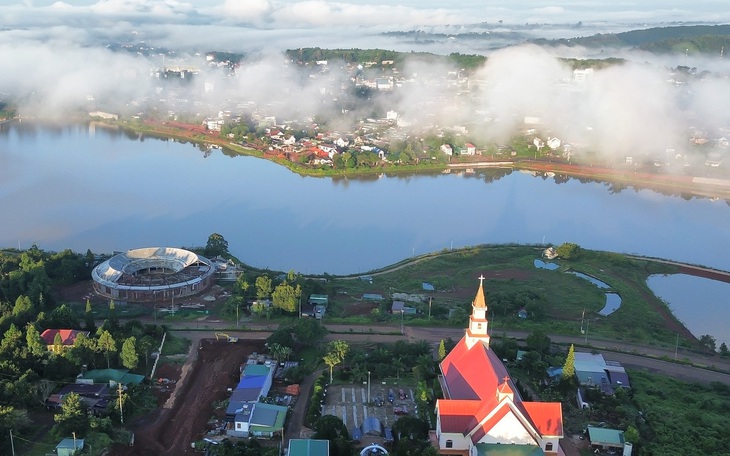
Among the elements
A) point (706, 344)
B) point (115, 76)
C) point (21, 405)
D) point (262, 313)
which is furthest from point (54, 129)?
point (706, 344)

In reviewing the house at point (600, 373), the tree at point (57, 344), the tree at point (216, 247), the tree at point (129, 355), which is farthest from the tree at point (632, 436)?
the tree at point (216, 247)

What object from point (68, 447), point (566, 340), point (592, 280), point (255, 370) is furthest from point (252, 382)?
point (592, 280)

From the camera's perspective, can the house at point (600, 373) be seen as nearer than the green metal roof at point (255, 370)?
No

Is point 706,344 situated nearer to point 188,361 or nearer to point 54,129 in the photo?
point 188,361

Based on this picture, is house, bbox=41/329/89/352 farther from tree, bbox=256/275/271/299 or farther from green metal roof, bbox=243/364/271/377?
tree, bbox=256/275/271/299

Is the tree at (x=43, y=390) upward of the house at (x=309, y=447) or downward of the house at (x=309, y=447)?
downward

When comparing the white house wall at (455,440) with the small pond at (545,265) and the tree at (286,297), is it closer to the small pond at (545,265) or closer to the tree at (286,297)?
the tree at (286,297)

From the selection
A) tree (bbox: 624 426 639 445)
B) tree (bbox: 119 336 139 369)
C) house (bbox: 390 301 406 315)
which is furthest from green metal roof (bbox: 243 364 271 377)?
tree (bbox: 624 426 639 445)
